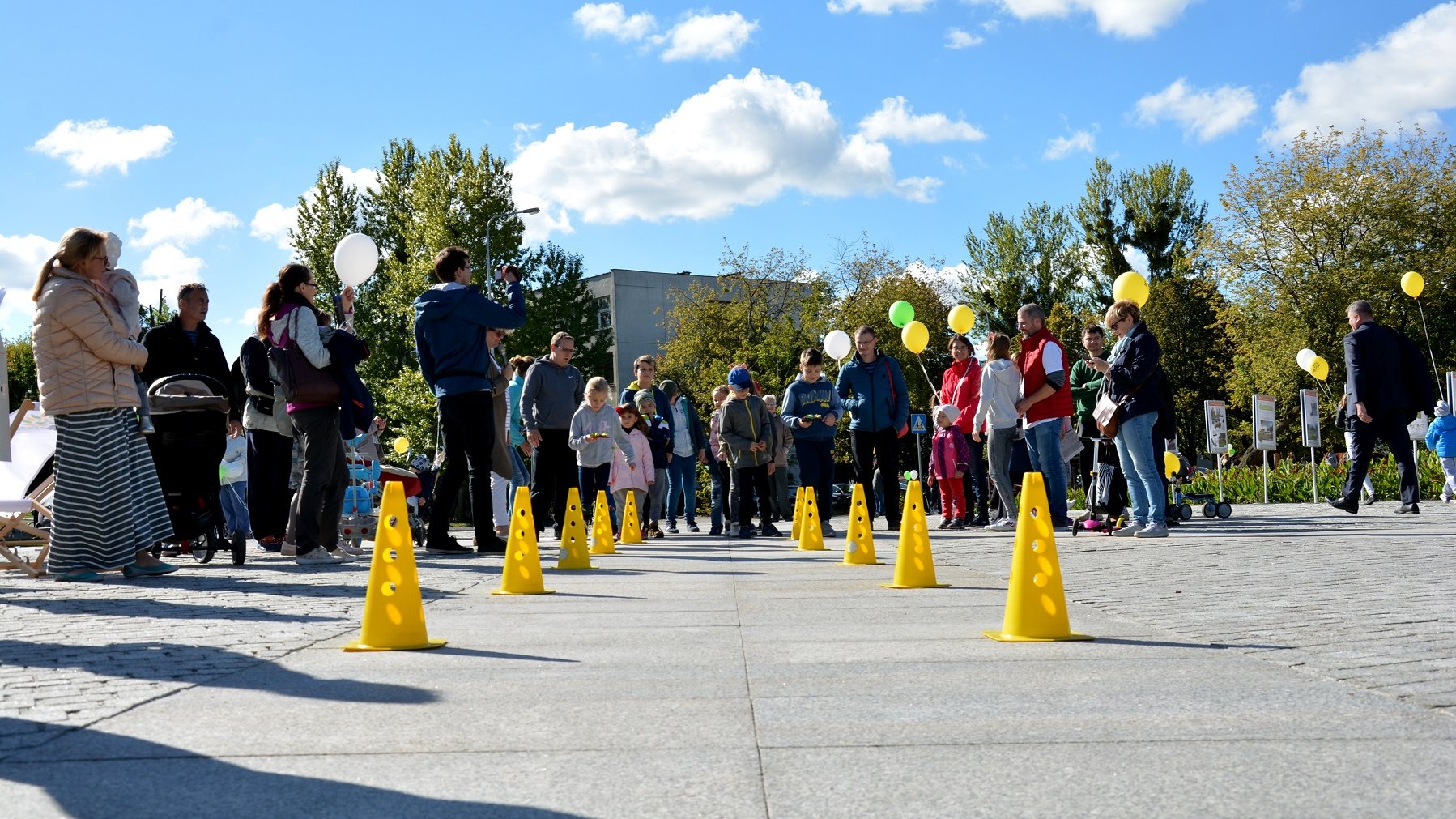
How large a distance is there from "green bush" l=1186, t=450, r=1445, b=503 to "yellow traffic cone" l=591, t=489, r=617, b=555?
43.5ft

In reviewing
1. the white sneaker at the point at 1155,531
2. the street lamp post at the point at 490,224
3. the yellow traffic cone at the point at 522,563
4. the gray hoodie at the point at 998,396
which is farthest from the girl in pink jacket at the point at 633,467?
the street lamp post at the point at 490,224

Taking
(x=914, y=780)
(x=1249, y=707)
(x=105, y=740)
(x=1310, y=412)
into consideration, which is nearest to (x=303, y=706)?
(x=105, y=740)

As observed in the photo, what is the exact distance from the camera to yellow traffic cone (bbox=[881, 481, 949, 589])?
7605 millimetres

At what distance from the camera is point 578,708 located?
378 cm

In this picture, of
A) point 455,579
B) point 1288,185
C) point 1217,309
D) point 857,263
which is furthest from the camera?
point 857,263

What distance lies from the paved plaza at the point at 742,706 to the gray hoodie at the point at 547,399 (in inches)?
182

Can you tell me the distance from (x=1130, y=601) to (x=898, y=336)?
52.3m

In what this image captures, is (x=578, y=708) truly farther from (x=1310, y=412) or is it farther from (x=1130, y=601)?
(x=1310, y=412)

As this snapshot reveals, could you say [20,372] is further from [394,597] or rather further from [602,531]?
[394,597]

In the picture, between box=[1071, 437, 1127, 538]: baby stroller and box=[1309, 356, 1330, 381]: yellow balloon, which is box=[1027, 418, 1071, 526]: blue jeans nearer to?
box=[1071, 437, 1127, 538]: baby stroller

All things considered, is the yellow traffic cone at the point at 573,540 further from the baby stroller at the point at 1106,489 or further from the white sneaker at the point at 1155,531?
the baby stroller at the point at 1106,489

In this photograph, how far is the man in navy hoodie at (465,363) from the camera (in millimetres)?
10117

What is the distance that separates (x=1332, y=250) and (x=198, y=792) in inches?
1946

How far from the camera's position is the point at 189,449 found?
9.37m
